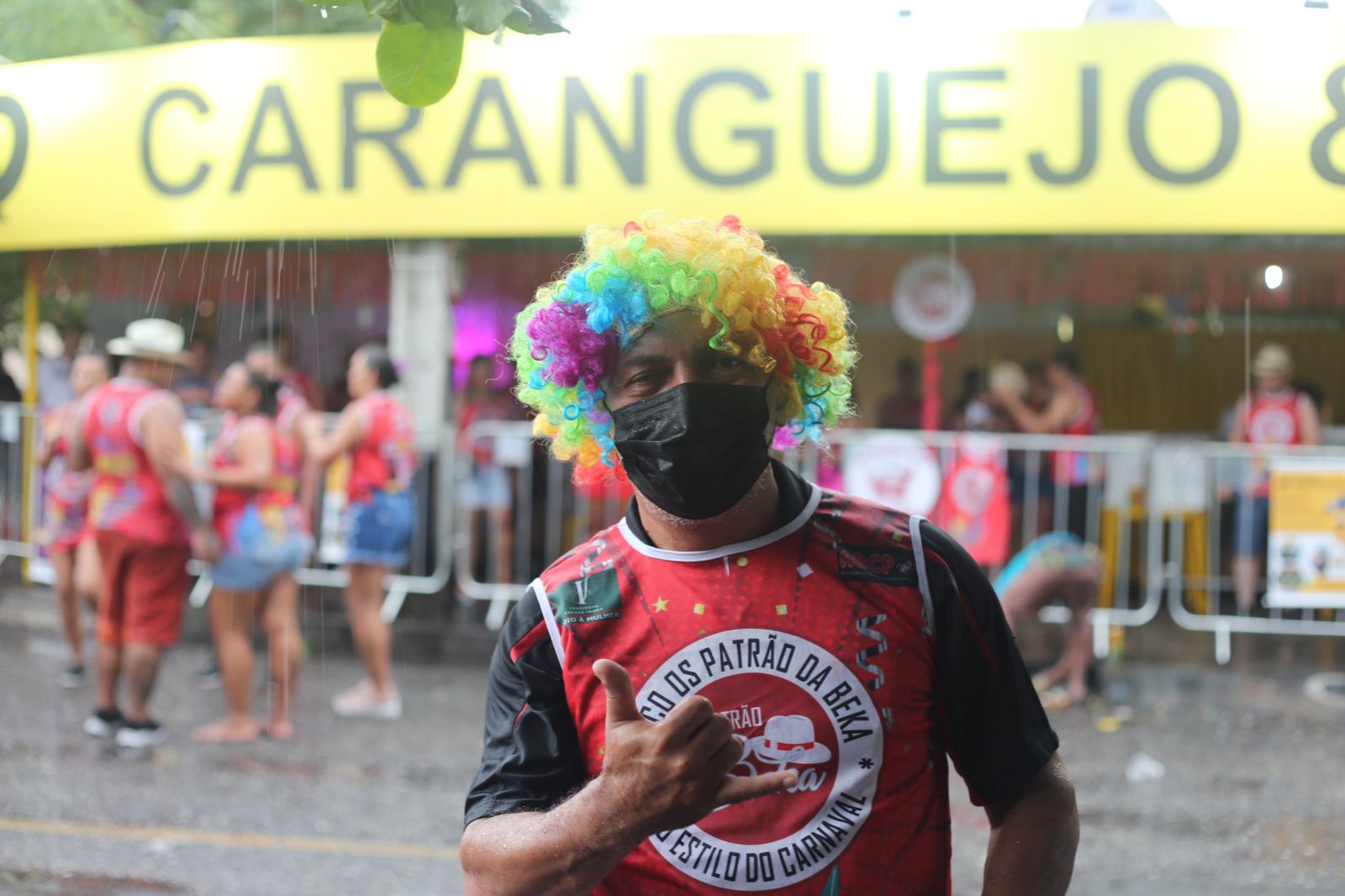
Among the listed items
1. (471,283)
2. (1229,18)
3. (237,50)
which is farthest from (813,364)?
(471,283)

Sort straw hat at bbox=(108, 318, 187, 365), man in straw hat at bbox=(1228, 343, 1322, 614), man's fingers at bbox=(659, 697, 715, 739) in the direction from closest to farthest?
man's fingers at bbox=(659, 697, 715, 739), straw hat at bbox=(108, 318, 187, 365), man in straw hat at bbox=(1228, 343, 1322, 614)

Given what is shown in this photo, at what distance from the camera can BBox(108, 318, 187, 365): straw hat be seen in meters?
5.64

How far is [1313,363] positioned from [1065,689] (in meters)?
3.54

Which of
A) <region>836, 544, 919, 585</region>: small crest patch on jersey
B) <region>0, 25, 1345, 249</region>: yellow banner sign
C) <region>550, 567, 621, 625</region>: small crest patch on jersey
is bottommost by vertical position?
<region>550, 567, 621, 625</region>: small crest patch on jersey

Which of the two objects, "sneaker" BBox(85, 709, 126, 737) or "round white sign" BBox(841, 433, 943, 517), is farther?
"round white sign" BBox(841, 433, 943, 517)

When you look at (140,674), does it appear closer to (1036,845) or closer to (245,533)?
(245,533)

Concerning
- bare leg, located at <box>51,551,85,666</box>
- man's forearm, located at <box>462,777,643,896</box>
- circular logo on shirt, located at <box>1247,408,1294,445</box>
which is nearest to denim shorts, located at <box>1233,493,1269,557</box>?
circular logo on shirt, located at <box>1247,408,1294,445</box>

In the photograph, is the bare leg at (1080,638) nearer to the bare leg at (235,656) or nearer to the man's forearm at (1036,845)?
the bare leg at (235,656)

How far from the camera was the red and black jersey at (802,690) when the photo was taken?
1732 millimetres

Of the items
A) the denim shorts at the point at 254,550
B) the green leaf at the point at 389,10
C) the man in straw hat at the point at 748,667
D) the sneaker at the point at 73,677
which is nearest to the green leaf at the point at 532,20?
the green leaf at the point at 389,10

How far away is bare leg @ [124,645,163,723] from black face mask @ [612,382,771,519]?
464 cm

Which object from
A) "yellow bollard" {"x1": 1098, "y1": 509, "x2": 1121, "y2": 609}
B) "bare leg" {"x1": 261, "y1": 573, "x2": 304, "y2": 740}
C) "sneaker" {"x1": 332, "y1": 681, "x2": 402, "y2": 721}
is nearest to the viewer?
"bare leg" {"x1": 261, "y1": 573, "x2": 304, "y2": 740}

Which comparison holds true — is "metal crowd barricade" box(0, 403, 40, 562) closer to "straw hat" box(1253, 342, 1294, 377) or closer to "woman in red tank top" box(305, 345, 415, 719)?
"woman in red tank top" box(305, 345, 415, 719)

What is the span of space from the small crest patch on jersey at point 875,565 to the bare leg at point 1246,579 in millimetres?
6663
